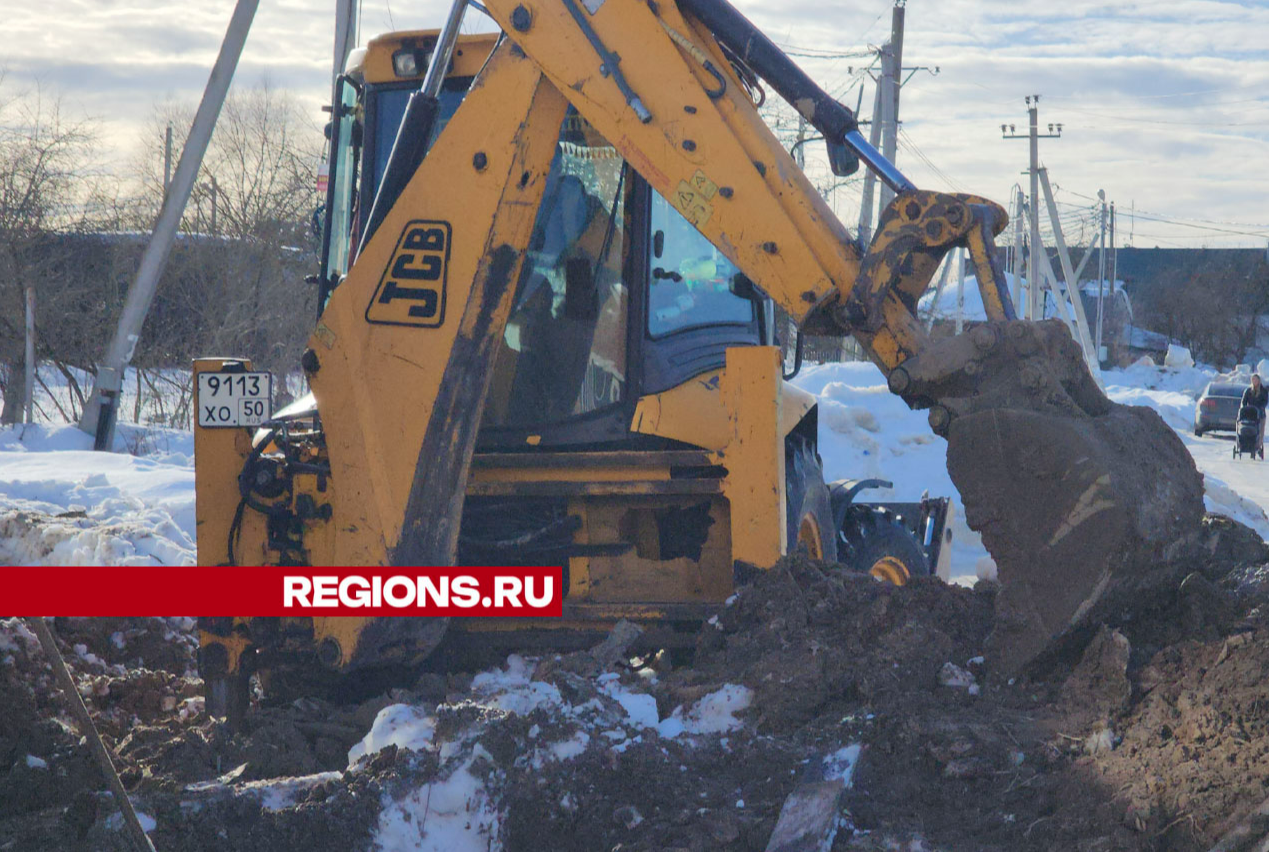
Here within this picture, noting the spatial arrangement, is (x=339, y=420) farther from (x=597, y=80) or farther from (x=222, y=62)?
(x=222, y=62)

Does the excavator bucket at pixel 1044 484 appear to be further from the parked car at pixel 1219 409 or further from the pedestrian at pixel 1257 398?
the parked car at pixel 1219 409

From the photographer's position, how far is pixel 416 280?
490 centimetres

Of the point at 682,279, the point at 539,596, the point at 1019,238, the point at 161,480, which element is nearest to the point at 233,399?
the point at 539,596

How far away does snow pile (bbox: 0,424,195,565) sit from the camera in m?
8.05

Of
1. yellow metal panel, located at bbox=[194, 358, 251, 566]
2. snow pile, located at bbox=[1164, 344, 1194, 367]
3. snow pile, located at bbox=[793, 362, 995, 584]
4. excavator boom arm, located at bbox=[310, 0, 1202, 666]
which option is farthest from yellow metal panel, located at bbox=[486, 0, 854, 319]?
snow pile, located at bbox=[1164, 344, 1194, 367]

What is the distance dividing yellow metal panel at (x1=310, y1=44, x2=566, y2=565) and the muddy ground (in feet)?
2.51

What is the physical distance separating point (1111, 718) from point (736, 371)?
6.40 feet

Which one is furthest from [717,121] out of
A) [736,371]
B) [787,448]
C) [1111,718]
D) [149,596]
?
[149,596]

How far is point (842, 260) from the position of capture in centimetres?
431

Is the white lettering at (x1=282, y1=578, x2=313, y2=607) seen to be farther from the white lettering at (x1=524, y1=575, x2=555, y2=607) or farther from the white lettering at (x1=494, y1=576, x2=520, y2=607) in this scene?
the white lettering at (x1=524, y1=575, x2=555, y2=607)

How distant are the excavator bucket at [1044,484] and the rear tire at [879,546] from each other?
2.85 m

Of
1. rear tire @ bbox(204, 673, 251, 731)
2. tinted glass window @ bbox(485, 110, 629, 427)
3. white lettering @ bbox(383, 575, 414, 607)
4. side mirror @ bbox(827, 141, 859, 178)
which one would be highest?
side mirror @ bbox(827, 141, 859, 178)

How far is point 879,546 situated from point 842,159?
3.19 m

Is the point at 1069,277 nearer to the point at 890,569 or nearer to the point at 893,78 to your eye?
the point at 893,78
